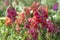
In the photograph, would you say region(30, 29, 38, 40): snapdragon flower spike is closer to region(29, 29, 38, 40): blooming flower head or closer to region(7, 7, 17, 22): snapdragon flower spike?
region(29, 29, 38, 40): blooming flower head

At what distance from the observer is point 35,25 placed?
4312 mm

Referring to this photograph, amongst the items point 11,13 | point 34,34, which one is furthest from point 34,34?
point 11,13

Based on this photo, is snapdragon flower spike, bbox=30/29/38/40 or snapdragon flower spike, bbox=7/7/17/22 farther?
snapdragon flower spike, bbox=7/7/17/22

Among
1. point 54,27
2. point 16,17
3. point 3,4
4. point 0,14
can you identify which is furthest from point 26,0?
point 54,27

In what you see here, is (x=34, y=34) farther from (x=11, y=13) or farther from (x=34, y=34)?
(x=11, y=13)

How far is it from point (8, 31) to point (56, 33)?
1.03m

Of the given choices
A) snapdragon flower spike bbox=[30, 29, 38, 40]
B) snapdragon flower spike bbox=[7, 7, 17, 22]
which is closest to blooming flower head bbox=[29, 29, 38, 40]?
snapdragon flower spike bbox=[30, 29, 38, 40]

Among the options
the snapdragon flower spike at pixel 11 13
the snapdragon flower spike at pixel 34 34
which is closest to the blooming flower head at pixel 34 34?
the snapdragon flower spike at pixel 34 34

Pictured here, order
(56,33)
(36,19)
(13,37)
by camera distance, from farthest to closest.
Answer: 1. (13,37)
2. (56,33)
3. (36,19)

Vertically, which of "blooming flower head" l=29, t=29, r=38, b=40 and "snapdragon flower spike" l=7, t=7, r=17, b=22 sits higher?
"snapdragon flower spike" l=7, t=7, r=17, b=22

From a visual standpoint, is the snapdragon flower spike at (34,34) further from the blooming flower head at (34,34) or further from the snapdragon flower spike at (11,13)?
the snapdragon flower spike at (11,13)

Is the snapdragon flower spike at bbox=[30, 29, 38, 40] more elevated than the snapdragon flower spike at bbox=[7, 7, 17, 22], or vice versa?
the snapdragon flower spike at bbox=[7, 7, 17, 22]

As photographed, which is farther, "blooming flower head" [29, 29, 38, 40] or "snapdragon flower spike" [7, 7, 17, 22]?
"snapdragon flower spike" [7, 7, 17, 22]

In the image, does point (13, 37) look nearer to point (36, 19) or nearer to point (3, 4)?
point (36, 19)
